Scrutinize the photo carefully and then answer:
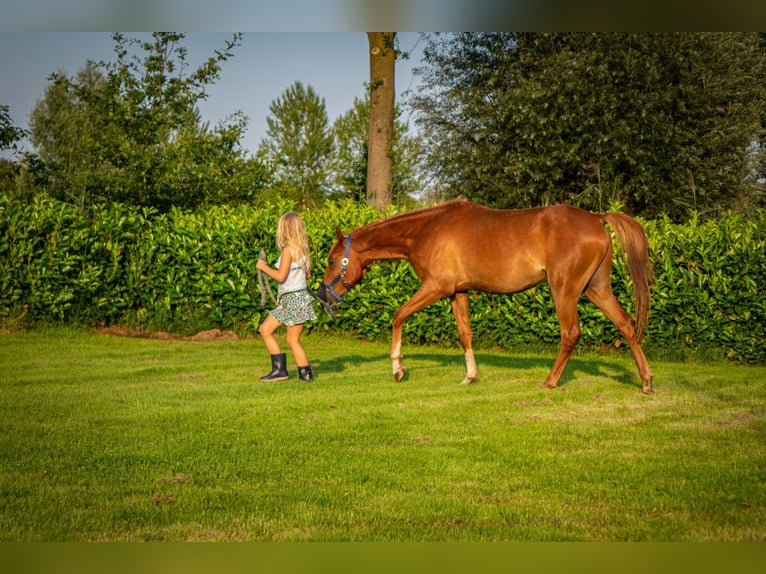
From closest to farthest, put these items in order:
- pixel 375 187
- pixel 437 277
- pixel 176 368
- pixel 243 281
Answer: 1. pixel 437 277
2. pixel 176 368
3. pixel 243 281
4. pixel 375 187

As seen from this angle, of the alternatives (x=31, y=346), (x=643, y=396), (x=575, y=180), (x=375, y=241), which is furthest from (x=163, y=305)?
(x=575, y=180)

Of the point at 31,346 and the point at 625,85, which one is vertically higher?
the point at 625,85

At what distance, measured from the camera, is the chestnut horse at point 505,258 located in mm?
8922

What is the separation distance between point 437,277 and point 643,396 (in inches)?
110

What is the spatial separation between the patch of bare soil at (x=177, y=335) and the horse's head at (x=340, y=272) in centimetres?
496

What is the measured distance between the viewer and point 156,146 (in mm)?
19047

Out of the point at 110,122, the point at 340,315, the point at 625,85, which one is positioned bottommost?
the point at 340,315

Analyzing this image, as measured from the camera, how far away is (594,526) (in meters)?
4.30

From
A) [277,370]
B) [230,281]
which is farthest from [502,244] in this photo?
[230,281]

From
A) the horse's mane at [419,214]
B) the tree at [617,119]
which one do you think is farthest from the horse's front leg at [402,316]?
the tree at [617,119]

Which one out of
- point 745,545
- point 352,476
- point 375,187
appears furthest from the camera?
point 375,187

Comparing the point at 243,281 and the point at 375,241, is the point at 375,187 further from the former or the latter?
→ the point at 375,241

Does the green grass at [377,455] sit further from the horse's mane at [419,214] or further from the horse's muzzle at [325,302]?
the horse's mane at [419,214]

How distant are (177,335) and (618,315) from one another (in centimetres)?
859
